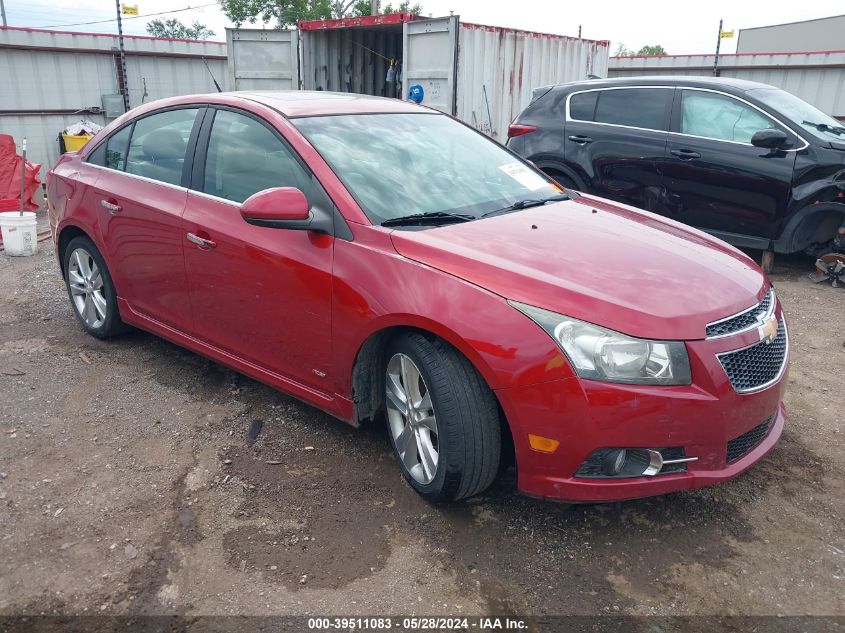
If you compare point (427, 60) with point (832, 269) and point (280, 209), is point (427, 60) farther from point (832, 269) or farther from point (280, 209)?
point (280, 209)

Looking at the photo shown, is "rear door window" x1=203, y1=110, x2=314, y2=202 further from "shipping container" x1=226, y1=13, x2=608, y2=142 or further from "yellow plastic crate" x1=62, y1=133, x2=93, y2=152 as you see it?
"yellow plastic crate" x1=62, y1=133, x2=93, y2=152

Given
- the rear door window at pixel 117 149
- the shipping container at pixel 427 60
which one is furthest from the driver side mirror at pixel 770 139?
the rear door window at pixel 117 149

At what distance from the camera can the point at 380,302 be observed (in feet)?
9.57

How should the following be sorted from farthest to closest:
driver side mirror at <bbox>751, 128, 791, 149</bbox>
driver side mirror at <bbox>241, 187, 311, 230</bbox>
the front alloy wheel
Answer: driver side mirror at <bbox>751, 128, 791, 149</bbox>
driver side mirror at <bbox>241, 187, 311, 230</bbox>
the front alloy wheel

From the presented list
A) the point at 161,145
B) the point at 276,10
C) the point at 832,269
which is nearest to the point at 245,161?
the point at 161,145

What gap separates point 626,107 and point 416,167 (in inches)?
172

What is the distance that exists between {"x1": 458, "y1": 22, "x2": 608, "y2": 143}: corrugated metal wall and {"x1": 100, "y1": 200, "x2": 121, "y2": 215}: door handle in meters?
6.15

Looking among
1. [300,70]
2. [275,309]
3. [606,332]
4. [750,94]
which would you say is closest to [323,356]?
[275,309]

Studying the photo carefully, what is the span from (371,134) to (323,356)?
1.17 meters

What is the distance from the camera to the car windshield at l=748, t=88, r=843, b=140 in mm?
6398

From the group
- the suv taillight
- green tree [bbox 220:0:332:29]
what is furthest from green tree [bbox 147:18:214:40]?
the suv taillight

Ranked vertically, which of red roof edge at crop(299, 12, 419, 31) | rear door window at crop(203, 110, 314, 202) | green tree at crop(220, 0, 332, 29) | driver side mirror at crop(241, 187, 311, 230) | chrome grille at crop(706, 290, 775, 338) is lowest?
chrome grille at crop(706, 290, 775, 338)

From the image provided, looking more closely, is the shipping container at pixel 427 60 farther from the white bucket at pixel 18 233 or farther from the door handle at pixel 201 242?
the door handle at pixel 201 242

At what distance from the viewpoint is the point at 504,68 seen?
33.3 feet
